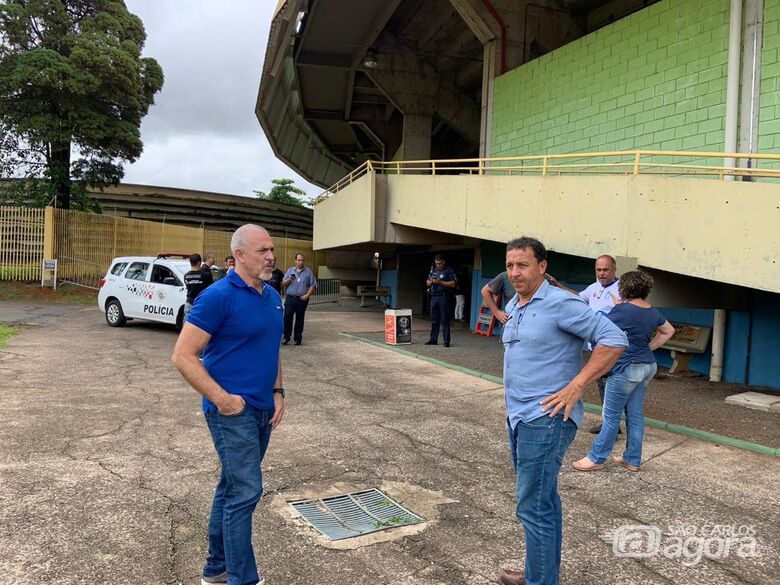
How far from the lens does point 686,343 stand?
10227 mm

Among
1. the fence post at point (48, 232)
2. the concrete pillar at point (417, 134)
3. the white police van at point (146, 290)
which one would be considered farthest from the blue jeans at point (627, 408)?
the fence post at point (48, 232)

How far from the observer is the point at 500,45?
1638 cm

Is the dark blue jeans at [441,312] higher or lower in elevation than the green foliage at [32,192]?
lower

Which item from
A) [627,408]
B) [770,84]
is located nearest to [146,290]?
[627,408]

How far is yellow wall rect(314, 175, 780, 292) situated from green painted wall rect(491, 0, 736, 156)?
2.95 metres

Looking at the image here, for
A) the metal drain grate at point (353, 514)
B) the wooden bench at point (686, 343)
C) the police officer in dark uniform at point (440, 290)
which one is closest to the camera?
the metal drain grate at point (353, 514)

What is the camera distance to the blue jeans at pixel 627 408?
16.1 ft

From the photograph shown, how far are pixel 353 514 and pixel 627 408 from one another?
2.66m

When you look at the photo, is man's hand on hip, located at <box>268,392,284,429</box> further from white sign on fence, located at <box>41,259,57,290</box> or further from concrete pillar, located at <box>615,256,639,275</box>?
white sign on fence, located at <box>41,259,57,290</box>

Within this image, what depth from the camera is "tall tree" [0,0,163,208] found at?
20234 mm

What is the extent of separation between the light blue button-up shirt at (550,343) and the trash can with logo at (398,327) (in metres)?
9.76

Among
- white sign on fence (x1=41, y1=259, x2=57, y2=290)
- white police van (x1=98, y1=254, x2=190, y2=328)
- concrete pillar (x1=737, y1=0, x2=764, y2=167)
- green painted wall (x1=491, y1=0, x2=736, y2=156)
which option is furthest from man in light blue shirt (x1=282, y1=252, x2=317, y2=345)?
white sign on fence (x1=41, y1=259, x2=57, y2=290)

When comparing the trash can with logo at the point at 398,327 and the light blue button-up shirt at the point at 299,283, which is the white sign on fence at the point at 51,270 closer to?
the light blue button-up shirt at the point at 299,283

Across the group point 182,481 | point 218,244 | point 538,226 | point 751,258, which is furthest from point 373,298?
point 182,481
